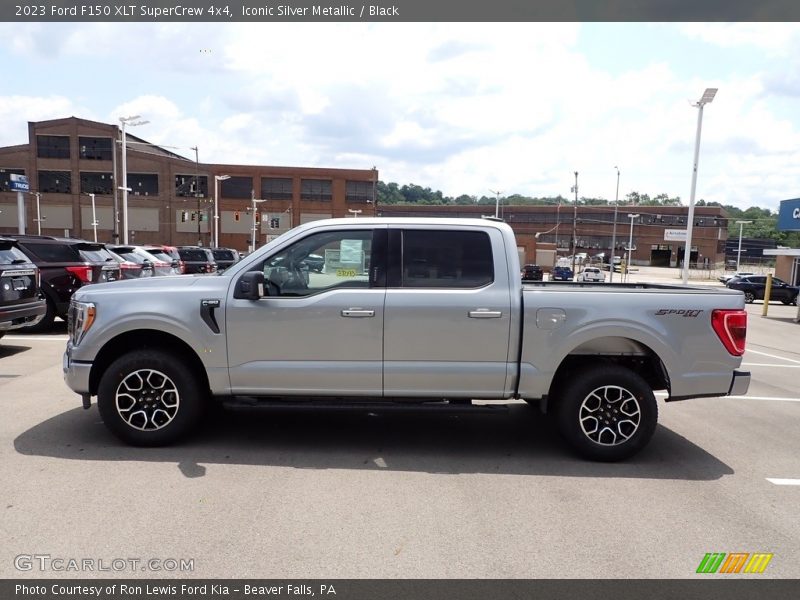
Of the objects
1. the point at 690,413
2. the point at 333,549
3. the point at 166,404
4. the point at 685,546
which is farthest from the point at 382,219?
the point at 690,413

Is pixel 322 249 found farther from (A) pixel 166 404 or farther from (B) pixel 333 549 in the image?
(B) pixel 333 549

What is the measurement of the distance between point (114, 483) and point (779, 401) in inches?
324

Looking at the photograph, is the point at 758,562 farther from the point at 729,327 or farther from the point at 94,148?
the point at 94,148

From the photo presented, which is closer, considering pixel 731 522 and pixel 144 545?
pixel 144 545

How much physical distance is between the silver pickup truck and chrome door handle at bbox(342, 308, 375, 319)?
2cm

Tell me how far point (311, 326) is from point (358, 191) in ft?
290

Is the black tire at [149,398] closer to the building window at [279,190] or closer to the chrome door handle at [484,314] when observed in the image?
the chrome door handle at [484,314]

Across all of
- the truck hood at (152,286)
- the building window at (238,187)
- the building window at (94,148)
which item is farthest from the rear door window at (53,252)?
the building window at (238,187)

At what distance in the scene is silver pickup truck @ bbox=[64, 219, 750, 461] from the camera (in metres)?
5.28

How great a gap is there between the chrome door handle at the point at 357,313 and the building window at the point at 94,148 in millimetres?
89539

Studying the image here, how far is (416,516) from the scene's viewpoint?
4.21 metres

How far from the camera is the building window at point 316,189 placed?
302 ft

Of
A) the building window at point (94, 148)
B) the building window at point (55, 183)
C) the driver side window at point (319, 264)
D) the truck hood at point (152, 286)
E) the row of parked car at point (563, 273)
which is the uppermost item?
the building window at point (94, 148)

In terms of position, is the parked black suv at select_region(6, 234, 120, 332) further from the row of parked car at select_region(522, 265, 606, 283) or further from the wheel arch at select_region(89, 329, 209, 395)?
the row of parked car at select_region(522, 265, 606, 283)
